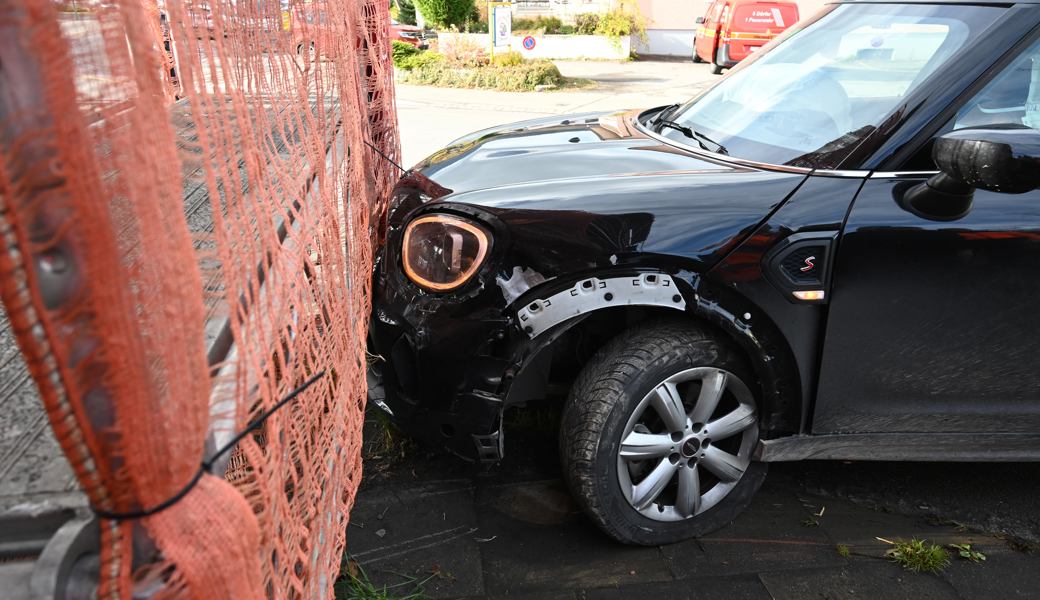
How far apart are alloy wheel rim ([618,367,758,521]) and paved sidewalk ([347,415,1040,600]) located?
0.20m

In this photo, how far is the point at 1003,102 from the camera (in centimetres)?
241

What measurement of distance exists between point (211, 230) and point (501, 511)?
71.6 inches

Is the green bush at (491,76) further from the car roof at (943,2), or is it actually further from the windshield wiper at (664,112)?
the car roof at (943,2)

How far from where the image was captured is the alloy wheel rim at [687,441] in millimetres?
2414

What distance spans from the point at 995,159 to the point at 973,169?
2.3 inches

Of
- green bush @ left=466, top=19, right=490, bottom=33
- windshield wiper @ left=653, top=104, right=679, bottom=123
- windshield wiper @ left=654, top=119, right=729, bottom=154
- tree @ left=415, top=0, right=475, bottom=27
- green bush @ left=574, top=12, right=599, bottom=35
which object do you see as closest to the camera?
windshield wiper @ left=654, top=119, right=729, bottom=154

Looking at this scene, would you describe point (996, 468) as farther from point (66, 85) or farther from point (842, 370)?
point (66, 85)

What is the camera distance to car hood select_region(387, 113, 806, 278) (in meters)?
2.27

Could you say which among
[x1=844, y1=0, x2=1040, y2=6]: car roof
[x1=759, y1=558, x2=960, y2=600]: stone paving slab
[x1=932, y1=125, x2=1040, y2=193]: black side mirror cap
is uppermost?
[x1=844, y1=0, x2=1040, y2=6]: car roof

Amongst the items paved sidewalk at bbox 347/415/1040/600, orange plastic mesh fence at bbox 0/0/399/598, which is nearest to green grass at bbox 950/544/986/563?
paved sidewalk at bbox 347/415/1040/600

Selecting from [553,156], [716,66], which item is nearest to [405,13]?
[716,66]

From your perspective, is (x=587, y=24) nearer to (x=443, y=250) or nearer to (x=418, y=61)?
(x=418, y=61)

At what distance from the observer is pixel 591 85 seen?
14.6m

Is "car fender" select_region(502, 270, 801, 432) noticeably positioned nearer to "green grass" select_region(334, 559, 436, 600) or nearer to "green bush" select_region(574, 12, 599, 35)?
"green grass" select_region(334, 559, 436, 600)
